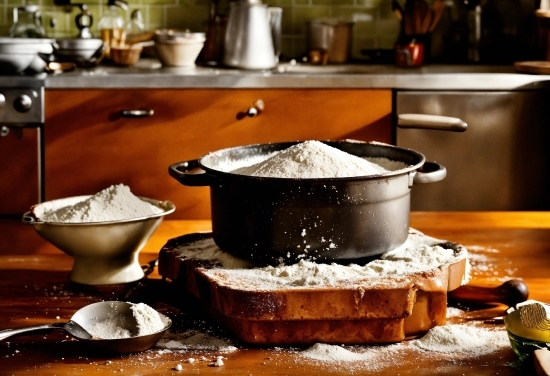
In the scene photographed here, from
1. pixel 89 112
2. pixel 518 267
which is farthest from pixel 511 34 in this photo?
pixel 518 267

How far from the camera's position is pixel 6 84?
9.65ft

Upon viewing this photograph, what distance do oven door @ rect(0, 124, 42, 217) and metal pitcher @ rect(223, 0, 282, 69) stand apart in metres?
0.83

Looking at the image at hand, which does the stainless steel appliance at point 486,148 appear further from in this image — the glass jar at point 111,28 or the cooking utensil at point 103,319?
the cooking utensil at point 103,319

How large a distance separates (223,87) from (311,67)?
56 cm

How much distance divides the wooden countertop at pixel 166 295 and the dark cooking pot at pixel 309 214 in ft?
0.47

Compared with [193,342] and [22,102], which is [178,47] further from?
[193,342]

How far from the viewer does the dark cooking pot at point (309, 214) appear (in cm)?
102

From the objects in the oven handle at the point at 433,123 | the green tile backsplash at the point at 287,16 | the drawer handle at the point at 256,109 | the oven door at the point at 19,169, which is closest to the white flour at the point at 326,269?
the oven handle at the point at 433,123

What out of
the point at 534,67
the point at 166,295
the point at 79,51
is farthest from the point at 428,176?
the point at 79,51

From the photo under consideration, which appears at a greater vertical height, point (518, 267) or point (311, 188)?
A: point (311, 188)

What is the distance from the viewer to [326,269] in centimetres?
103

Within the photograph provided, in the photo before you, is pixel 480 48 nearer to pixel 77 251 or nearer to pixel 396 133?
pixel 396 133

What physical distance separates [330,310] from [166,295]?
0.29 metres

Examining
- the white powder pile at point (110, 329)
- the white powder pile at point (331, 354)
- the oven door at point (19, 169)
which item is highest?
the white powder pile at point (110, 329)
